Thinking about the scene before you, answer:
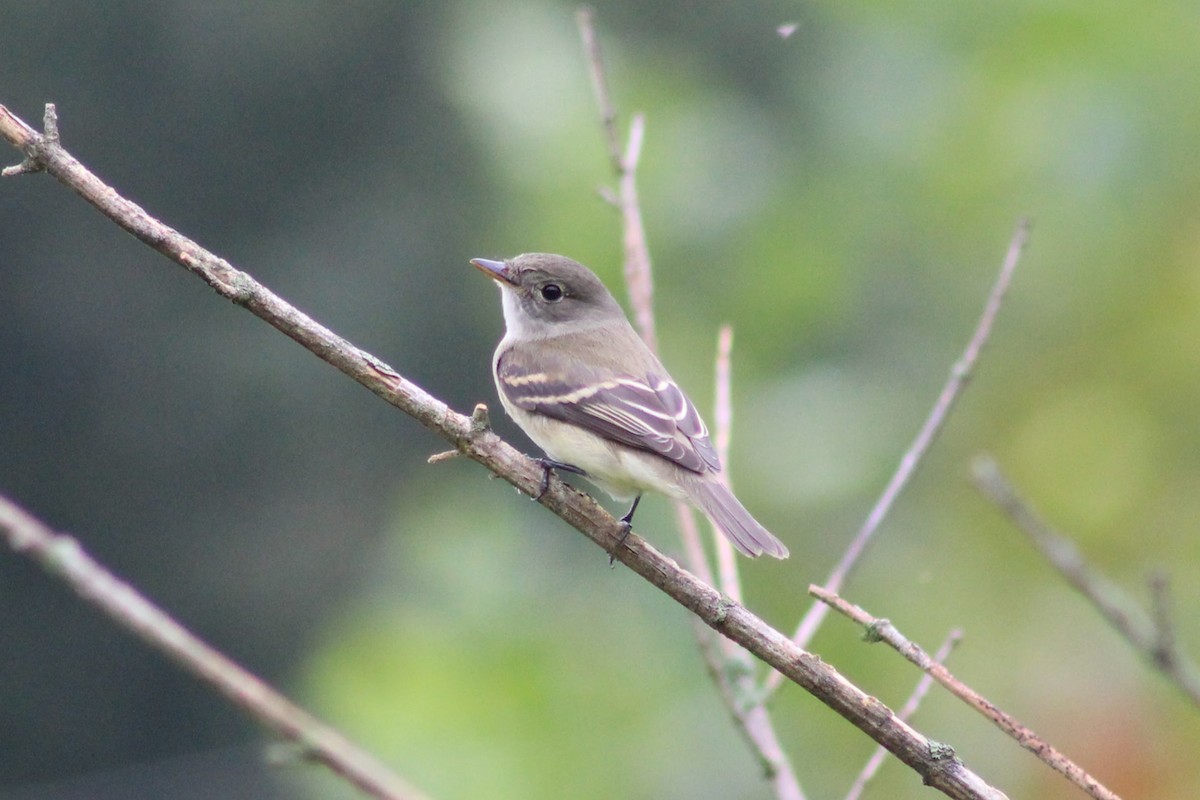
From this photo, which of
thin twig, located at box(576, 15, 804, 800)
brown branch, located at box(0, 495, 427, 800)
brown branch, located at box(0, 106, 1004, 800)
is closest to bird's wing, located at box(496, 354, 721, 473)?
thin twig, located at box(576, 15, 804, 800)

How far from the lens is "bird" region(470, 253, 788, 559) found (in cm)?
359

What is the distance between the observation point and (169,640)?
176 centimetres

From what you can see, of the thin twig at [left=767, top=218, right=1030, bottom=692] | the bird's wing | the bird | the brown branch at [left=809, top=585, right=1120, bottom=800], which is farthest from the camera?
the bird's wing

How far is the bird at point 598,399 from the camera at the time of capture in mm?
3592

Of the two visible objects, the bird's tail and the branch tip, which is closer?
the branch tip

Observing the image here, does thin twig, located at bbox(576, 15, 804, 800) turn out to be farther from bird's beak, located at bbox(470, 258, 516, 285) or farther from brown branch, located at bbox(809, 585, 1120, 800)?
bird's beak, located at bbox(470, 258, 516, 285)

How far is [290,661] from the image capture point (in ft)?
51.9

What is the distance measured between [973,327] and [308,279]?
11.0 metres

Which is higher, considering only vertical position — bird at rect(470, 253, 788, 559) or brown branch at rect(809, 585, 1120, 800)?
bird at rect(470, 253, 788, 559)

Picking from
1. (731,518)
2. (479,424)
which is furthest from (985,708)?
(731,518)

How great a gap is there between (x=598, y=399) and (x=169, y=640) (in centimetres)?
224

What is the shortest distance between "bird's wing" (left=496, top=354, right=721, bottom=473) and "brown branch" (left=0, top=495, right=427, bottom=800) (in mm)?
1773

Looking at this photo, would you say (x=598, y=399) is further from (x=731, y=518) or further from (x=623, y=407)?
(x=731, y=518)

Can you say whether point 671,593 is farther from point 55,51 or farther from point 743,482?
point 55,51
